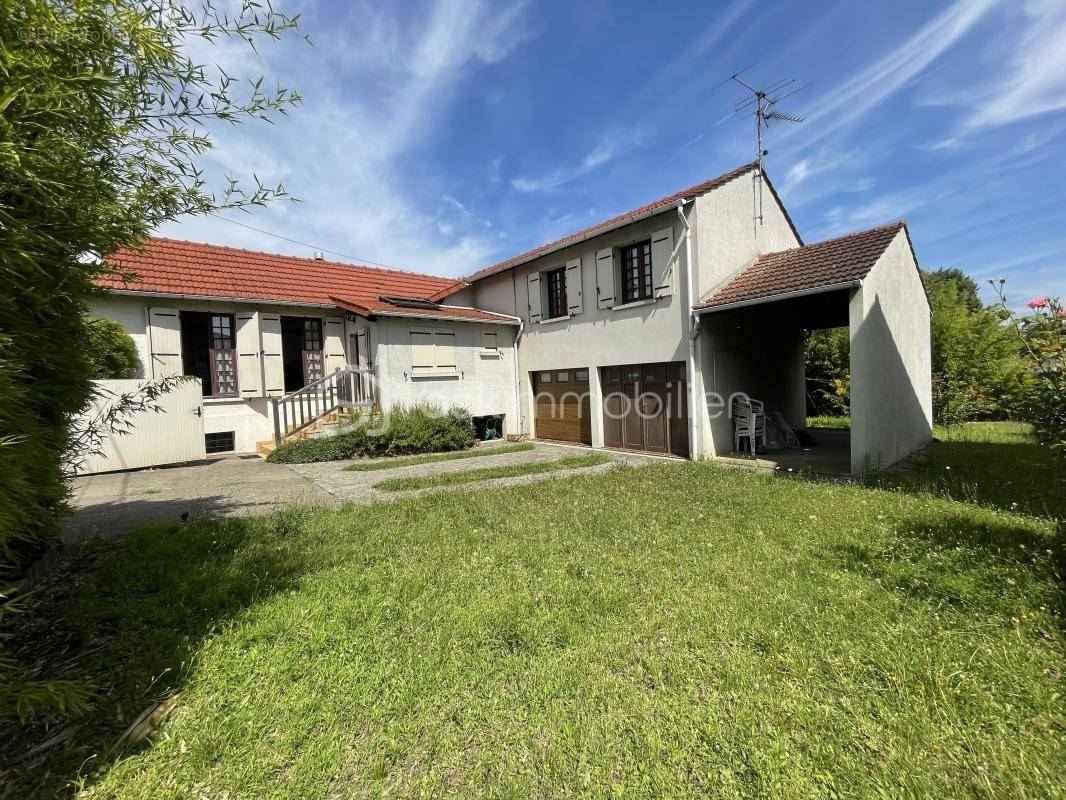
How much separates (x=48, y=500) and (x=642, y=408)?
379 inches

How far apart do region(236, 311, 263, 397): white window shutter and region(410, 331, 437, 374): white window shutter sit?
3845 mm

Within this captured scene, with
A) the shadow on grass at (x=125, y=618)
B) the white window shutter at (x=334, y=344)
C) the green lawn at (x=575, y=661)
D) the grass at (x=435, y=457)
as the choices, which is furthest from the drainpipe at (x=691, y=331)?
the white window shutter at (x=334, y=344)

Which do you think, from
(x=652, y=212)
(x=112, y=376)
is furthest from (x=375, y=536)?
(x=112, y=376)

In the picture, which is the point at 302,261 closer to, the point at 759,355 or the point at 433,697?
the point at 759,355

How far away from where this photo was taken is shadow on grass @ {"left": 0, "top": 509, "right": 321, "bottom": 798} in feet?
6.55

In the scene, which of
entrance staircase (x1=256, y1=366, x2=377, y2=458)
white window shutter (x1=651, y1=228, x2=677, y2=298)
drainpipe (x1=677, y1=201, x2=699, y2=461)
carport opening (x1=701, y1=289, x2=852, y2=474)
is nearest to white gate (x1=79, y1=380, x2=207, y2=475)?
entrance staircase (x1=256, y1=366, x2=377, y2=458)

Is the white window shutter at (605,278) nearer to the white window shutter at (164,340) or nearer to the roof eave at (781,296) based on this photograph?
the roof eave at (781,296)

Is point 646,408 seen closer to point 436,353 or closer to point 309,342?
point 436,353

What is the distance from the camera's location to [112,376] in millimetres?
9648

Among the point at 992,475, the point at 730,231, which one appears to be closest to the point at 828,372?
the point at 730,231

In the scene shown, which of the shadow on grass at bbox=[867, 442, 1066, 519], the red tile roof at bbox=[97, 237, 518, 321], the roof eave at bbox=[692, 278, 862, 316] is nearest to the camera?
the shadow on grass at bbox=[867, 442, 1066, 519]

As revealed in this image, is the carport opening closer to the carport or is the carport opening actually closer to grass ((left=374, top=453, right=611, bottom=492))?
the carport

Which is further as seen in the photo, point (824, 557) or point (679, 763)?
point (824, 557)

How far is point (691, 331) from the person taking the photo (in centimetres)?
921
